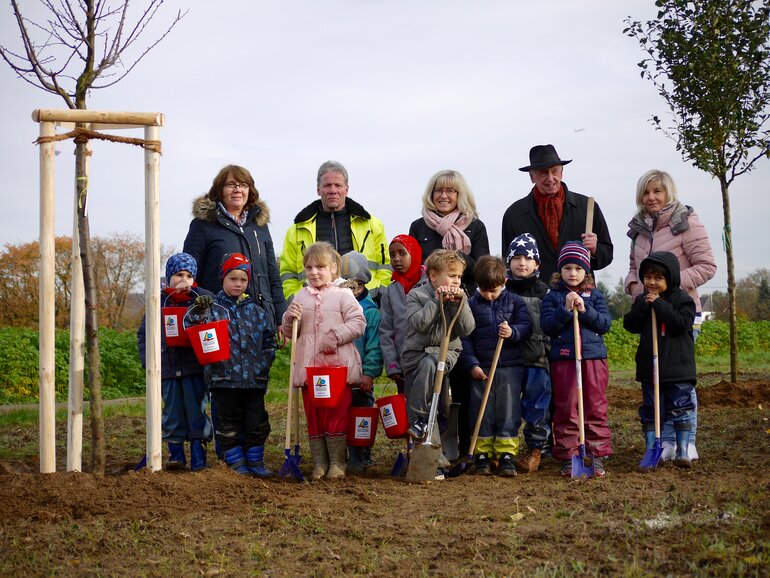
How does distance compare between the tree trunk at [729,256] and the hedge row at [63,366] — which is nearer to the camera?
the tree trunk at [729,256]

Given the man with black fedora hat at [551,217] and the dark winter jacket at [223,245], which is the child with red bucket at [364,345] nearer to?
the dark winter jacket at [223,245]

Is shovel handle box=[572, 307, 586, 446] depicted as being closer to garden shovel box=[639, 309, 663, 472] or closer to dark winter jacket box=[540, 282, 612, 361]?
dark winter jacket box=[540, 282, 612, 361]

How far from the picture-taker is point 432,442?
252 inches

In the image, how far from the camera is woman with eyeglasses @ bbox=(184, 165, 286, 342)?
283 inches

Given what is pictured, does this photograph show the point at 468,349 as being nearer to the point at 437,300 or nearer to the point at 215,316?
the point at 437,300

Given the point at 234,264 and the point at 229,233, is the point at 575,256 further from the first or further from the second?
the point at 229,233

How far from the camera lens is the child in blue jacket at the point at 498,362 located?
22.0 ft

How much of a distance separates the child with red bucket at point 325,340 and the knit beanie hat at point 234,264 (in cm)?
48

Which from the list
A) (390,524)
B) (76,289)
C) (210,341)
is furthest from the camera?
(210,341)

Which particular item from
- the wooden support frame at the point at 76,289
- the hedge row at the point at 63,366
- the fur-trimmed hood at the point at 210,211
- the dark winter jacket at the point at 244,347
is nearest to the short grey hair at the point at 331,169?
the fur-trimmed hood at the point at 210,211

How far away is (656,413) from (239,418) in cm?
324

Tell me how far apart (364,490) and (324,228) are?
2.52m

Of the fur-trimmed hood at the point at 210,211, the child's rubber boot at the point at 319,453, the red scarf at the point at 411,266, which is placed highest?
the fur-trimmed hood at the point at 210,211

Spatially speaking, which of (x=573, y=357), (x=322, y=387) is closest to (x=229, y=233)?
(x=322, y=387)
